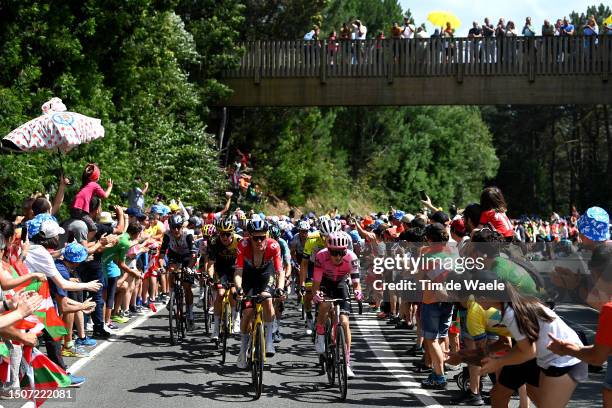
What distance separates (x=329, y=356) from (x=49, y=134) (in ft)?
18.7

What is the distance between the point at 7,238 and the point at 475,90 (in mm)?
25503

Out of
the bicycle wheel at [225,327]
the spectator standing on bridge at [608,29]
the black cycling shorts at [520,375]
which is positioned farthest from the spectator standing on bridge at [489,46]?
the black cycling shorts at [520,375]

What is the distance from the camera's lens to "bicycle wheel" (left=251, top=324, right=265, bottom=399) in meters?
10.7

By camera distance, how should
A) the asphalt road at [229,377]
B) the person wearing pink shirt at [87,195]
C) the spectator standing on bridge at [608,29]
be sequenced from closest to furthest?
1. the asphalt road at [229,377]
2. the person wearing pink shirt at [87,195]
3. the spectator standing on bridge at [608,29]

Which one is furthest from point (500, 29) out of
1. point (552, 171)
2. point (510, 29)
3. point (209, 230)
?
point (552, 171)

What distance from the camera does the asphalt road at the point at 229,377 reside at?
10516 millimetres

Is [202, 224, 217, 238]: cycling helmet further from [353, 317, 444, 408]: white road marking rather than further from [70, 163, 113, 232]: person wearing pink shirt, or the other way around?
[353, 317, 444, 408]: white road marking

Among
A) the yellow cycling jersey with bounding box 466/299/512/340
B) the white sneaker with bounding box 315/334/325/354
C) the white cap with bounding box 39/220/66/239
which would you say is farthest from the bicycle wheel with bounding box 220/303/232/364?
the yellow cycling jersey with bounding box 466/299/512/340

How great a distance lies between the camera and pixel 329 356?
38.0 feet

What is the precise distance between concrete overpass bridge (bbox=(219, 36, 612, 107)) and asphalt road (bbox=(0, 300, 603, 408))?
59.1 ft

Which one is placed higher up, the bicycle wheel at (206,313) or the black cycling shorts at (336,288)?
the black cycling shorts at (336,288)

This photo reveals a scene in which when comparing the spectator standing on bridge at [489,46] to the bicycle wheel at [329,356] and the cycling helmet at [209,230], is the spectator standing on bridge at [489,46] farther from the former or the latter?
the bicycle wheel at [329,356]

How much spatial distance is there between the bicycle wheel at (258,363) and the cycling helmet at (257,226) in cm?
150

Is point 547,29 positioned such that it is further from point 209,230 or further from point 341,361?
point 341,361
